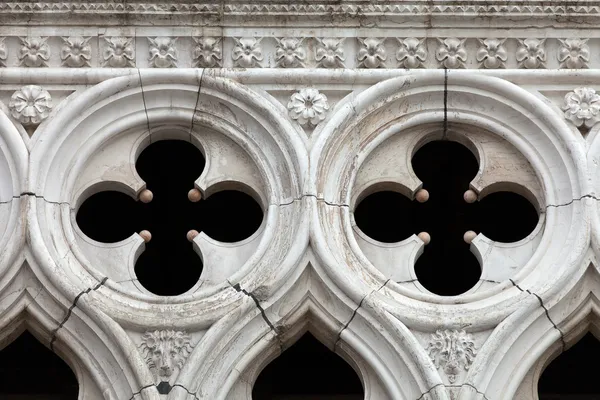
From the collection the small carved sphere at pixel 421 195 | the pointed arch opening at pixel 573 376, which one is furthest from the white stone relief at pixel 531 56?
the pointed arch opening at pixel 573 376

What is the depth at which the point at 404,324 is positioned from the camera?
10.7 meters

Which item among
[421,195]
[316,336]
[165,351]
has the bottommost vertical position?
[165,351]

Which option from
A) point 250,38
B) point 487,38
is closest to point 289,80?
point 250,38

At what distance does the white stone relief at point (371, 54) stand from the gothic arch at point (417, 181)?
17 centimetres

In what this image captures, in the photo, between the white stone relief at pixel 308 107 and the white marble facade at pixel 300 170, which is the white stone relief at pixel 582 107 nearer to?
the white marble facade at pixel 300 170

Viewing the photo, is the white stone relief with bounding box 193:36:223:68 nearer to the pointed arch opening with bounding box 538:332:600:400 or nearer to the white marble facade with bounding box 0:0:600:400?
the white marble facade with bounding box 0:0:600:400

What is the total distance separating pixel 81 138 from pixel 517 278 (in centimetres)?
256

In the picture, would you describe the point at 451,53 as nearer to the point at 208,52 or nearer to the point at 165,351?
the point at 208,52

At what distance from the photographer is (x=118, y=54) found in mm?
11508

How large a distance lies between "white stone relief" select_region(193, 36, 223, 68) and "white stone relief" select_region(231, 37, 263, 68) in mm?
91

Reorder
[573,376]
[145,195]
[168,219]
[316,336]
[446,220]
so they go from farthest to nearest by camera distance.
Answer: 1. [573,376]
2. [446,220]
3. [168,219]
4. [145,195]
5. [316,336]

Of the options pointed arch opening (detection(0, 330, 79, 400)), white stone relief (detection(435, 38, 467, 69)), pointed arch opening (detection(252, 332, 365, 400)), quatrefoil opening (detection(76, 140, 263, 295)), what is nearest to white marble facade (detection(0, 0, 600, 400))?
white stone relief (detection(435, 38, 467, 69))

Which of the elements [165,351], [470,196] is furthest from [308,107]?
[165,351]

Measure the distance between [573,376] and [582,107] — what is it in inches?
102
